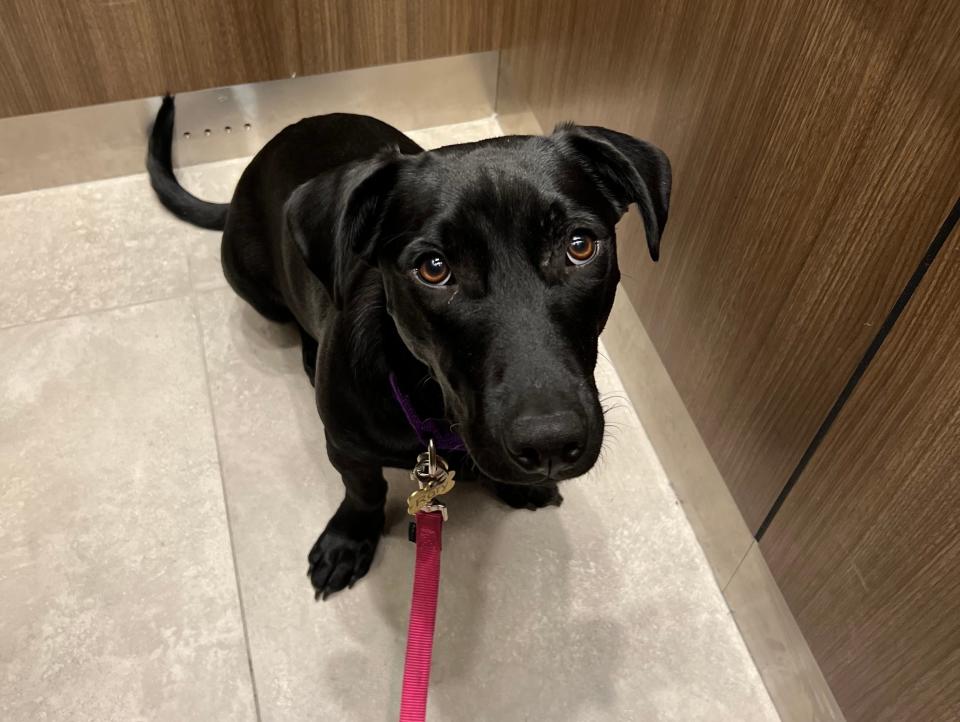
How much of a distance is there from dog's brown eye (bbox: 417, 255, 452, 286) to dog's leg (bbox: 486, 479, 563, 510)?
753 mm

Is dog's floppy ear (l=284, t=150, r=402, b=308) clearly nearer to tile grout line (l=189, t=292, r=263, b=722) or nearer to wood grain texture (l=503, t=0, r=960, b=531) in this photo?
wood grain texture (l=503, t=0, r=960, b=531)

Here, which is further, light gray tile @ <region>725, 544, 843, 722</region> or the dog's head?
light gray tile @ <region>725, 544, 843, 722</region>

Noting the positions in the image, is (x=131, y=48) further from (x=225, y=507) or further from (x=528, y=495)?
(x=528, y=495)

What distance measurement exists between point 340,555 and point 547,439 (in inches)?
30.8

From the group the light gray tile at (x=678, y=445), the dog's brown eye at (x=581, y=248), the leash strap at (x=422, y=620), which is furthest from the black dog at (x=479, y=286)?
the light gray tile at (x=678, y=445)

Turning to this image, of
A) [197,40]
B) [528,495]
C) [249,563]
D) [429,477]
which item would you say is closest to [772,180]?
[429,477]

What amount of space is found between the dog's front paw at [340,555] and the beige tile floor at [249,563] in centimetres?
3

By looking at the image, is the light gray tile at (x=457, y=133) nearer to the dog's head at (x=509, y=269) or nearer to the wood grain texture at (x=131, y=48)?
the wood grain texture at (x=131, y=48)

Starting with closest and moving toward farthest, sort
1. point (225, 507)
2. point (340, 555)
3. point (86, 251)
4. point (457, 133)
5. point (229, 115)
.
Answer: point (340, 555) < point (225, 507) < point (86, 251) < point (229, 115) < point (457, 133)

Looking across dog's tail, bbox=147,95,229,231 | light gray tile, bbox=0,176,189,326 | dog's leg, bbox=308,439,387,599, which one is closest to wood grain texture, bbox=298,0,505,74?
dog's tail, bbox=147,95,229,231

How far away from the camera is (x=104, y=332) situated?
2.08 meters

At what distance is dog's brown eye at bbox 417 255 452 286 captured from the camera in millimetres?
1179

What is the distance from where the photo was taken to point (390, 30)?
2299 millimetres

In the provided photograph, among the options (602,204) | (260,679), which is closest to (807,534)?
(602,204)
